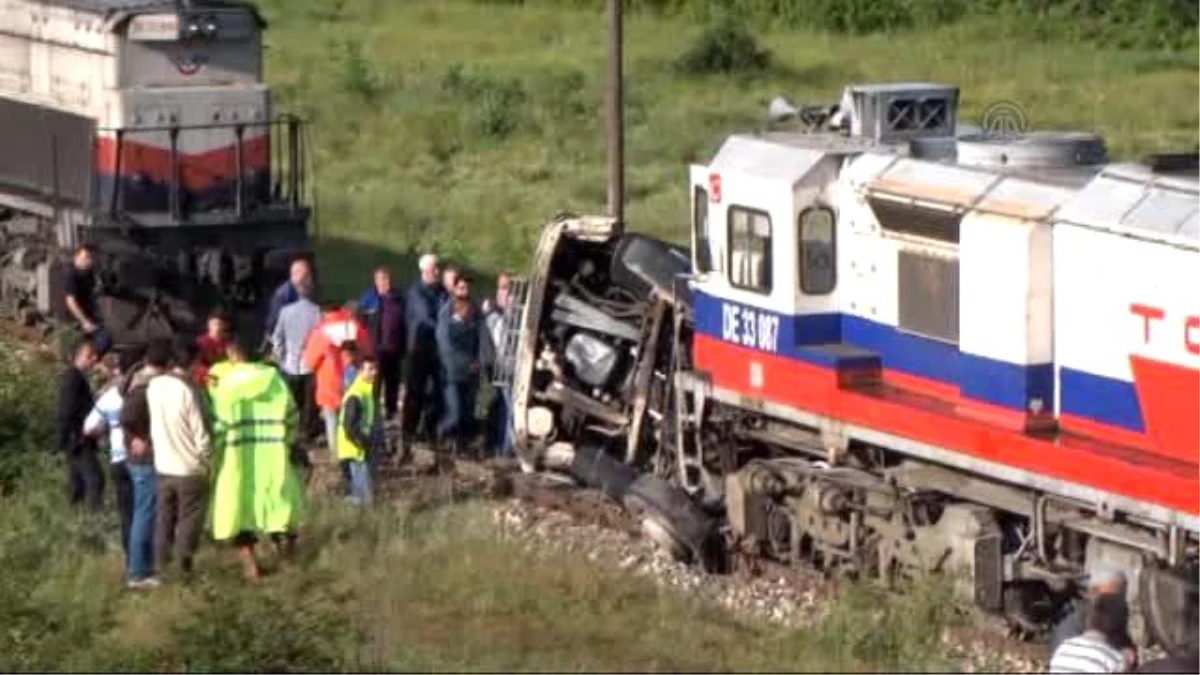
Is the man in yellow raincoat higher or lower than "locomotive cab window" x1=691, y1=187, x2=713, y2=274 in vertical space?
lower

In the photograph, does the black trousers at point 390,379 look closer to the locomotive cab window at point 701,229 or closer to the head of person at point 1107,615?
the locomotive cab window at point 701,229

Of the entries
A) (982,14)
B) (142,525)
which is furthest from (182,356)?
(982,14)

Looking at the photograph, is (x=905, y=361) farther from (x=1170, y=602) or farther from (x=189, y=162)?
(x=189, y=162)

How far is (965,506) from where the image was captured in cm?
1909

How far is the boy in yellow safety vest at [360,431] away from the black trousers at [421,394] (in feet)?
8.48

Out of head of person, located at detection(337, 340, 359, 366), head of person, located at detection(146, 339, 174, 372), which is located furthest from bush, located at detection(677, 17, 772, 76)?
head of person, located at detection(146, 339, 174, 372)

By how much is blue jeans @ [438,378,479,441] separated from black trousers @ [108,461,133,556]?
5343 millimetres

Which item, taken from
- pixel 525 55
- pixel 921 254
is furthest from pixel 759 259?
pixel 525 55

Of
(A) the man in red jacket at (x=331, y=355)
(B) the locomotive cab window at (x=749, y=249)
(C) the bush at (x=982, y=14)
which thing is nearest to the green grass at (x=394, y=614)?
(A) the man in red jacket at (x=331, y=355)

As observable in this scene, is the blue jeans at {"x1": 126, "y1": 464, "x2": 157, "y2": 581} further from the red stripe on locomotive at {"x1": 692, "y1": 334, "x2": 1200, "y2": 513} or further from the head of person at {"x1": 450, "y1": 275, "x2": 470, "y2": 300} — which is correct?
the head of person at {"x1": 450, "y1": 275, "x2": 470, "y2": 300}

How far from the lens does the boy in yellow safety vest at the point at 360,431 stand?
20.6 m

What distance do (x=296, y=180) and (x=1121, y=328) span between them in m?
12.5

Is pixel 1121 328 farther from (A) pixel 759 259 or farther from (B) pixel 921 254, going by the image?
(A) pixel 759 259

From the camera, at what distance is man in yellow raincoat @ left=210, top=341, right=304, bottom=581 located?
1798cm
